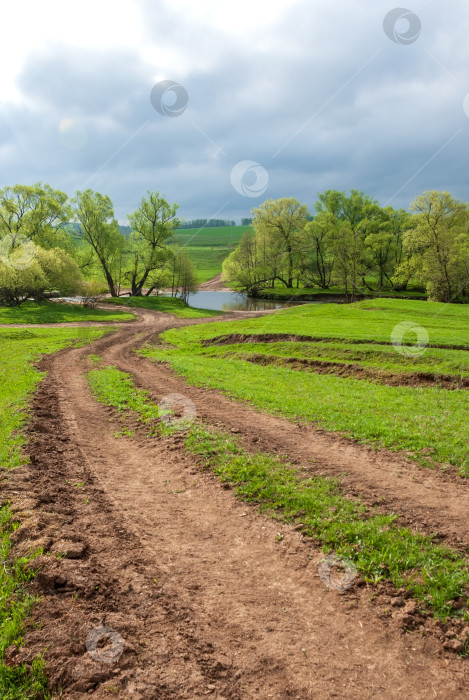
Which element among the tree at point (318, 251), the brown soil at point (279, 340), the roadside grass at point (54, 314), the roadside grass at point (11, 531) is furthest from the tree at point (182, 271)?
the roadside grass at point (11, 531)

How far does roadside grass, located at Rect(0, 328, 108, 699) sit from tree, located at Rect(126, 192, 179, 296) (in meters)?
48.8

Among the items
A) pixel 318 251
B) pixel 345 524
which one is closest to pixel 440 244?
pixel 318 251

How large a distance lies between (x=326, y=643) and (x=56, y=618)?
3.78 meters

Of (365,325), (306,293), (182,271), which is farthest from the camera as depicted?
(306,293)

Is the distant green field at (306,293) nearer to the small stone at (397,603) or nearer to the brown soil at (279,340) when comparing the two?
the brown soil at (279,340)

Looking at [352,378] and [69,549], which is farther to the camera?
[352,378]

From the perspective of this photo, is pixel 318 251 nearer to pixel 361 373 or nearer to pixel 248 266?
pixel 248 266

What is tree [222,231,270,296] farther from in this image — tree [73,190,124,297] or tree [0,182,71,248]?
tree [0,182,71,248]

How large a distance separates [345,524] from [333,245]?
78553 millimetres

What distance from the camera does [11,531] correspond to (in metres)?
6.66

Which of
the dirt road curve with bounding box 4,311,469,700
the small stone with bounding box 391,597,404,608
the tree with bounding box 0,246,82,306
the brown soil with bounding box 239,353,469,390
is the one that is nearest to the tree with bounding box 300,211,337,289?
the tree with bounding box 0,246,82,306

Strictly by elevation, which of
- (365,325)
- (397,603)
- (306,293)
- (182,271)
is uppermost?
Result: (182,271)

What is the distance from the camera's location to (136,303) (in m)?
66.3

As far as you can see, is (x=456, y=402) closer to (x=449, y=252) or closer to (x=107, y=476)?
(x=107, y=476)
